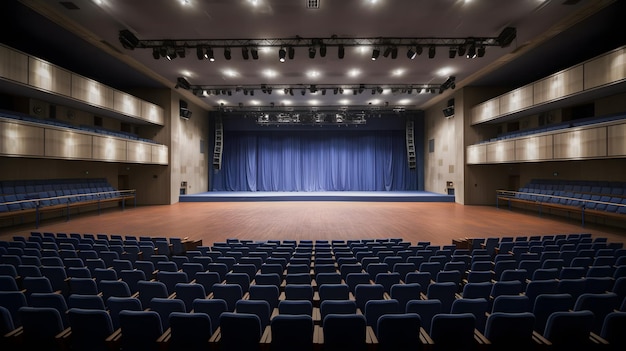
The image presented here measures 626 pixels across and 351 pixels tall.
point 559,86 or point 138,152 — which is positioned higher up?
point 559,86

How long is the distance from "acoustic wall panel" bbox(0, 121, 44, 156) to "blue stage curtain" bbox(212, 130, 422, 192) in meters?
13.7

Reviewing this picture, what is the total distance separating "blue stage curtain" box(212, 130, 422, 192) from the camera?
24344 millimetres

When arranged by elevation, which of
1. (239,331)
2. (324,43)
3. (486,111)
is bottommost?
(239,331)

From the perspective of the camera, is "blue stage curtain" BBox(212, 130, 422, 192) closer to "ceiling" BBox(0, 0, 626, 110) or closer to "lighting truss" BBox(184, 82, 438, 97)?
"lighting truss" BBox(184, 82, 438, 97)

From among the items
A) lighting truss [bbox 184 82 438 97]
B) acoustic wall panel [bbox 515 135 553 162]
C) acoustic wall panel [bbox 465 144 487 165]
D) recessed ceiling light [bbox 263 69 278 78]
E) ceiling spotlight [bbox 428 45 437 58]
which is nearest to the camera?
ceiling spotlight [bbox 428 45 437 58]

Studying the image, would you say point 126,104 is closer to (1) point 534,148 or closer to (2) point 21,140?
(2) point 21,140

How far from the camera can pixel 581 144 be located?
10.7 metres

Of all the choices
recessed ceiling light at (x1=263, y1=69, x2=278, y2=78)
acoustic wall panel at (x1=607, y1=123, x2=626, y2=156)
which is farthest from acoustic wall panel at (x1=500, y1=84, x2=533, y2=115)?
recessed ceiling light at (x1=263, y1=69, x2=278, y2=78)

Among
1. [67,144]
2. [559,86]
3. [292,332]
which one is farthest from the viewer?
[67,144]

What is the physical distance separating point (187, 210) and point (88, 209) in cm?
510

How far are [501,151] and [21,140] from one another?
19790mm

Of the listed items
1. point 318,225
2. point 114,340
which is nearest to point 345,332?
point 114,340

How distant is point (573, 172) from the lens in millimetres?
13289

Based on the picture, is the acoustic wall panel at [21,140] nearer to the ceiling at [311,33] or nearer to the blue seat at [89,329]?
the ceiling at [311,33]
